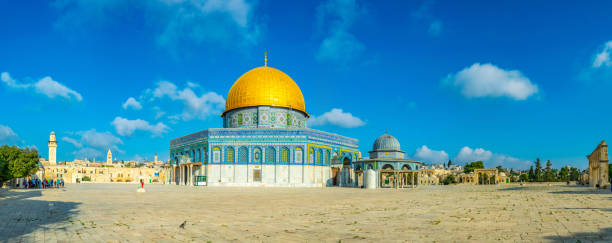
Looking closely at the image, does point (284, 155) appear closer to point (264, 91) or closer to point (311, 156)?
point (311, 156)

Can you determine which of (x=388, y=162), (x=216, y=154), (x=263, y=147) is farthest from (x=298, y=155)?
(x=388, y=162)

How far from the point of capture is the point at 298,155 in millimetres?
43500

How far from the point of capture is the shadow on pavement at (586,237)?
26.2 ft

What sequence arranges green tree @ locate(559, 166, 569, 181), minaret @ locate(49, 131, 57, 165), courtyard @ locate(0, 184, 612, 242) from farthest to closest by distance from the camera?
1. minaret @ locate(49, 131, 57, 165)
2. green tree @ locate(559, 166, 569, 181)
3. courtyard @ locate(0, 184, 612, 242)

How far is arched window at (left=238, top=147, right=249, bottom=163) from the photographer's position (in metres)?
43.6

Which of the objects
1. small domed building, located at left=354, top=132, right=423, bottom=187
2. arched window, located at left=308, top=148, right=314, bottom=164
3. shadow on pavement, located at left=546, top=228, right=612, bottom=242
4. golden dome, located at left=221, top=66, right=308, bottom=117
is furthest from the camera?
golden dome, located at left=221, top=66, right=308, bottom=117

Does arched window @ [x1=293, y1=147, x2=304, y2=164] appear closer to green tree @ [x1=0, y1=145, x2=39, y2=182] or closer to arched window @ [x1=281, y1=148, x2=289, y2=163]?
arched window @ [x1=281, y1=148, x2=289, y2=163]

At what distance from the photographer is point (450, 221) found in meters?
11.0

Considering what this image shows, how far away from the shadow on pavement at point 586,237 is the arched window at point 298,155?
3524cm

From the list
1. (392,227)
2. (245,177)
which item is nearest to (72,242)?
(392,227)

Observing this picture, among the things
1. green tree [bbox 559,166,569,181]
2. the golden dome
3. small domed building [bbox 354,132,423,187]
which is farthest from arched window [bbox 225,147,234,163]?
green tree [bbox 559,166,569,181]

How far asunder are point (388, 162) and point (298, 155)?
42.1ft

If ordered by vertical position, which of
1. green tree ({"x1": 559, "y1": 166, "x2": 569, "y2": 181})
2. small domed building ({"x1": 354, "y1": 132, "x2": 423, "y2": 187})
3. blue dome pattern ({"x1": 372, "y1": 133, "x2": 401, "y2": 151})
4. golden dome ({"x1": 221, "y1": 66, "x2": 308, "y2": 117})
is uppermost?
golden dome ({"x1": 221, "y1": 66, "x2": 308, "y2": 117})

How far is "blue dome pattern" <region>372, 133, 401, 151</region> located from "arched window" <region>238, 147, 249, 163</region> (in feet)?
67.1
